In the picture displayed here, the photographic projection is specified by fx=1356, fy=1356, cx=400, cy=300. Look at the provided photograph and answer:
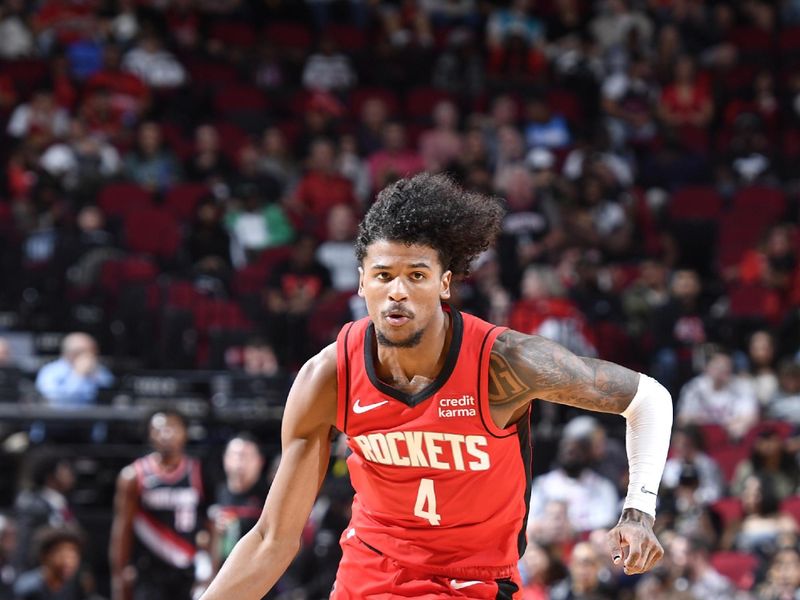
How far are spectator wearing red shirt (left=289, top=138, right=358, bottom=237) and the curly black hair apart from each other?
8.48m

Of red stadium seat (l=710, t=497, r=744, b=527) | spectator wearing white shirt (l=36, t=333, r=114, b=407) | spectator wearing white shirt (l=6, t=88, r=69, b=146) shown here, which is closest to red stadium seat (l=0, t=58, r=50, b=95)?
spectator wearing white shirt (l=6, t=88, r=69, b=146)

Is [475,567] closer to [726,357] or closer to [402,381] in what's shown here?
[402,381]

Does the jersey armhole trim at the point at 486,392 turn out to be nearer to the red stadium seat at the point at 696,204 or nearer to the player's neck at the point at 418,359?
the player's neck at the point at 418,359

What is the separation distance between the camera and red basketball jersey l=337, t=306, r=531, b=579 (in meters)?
4.10

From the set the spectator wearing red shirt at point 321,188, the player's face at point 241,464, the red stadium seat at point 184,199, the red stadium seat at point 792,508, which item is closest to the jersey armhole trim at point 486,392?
the player's face at point 241,464

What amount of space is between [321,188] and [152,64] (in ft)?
7.90

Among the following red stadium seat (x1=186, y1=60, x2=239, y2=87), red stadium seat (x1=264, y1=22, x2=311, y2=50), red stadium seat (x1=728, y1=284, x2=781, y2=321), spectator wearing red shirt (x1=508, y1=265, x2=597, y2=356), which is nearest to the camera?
spectator wearing red shirt (x1=508, y1=265, x2=597, y2=356)

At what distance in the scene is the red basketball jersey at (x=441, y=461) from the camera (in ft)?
13.5

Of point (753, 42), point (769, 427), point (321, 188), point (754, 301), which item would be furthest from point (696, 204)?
point (769, 427)

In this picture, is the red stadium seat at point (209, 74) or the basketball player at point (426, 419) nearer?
the basketball player at point (426, 419)

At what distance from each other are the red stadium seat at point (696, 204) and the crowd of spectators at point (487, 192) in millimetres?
23

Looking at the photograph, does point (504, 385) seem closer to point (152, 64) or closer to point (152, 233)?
point (152, 233)

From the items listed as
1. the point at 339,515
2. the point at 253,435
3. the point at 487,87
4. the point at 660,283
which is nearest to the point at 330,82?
the point at 487,87

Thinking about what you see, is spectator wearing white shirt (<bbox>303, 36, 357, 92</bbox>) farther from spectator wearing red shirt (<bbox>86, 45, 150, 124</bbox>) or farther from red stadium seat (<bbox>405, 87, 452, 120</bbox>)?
spectator wearing red shirt (<bbox>86, 45, 150, 124</bbox>)
